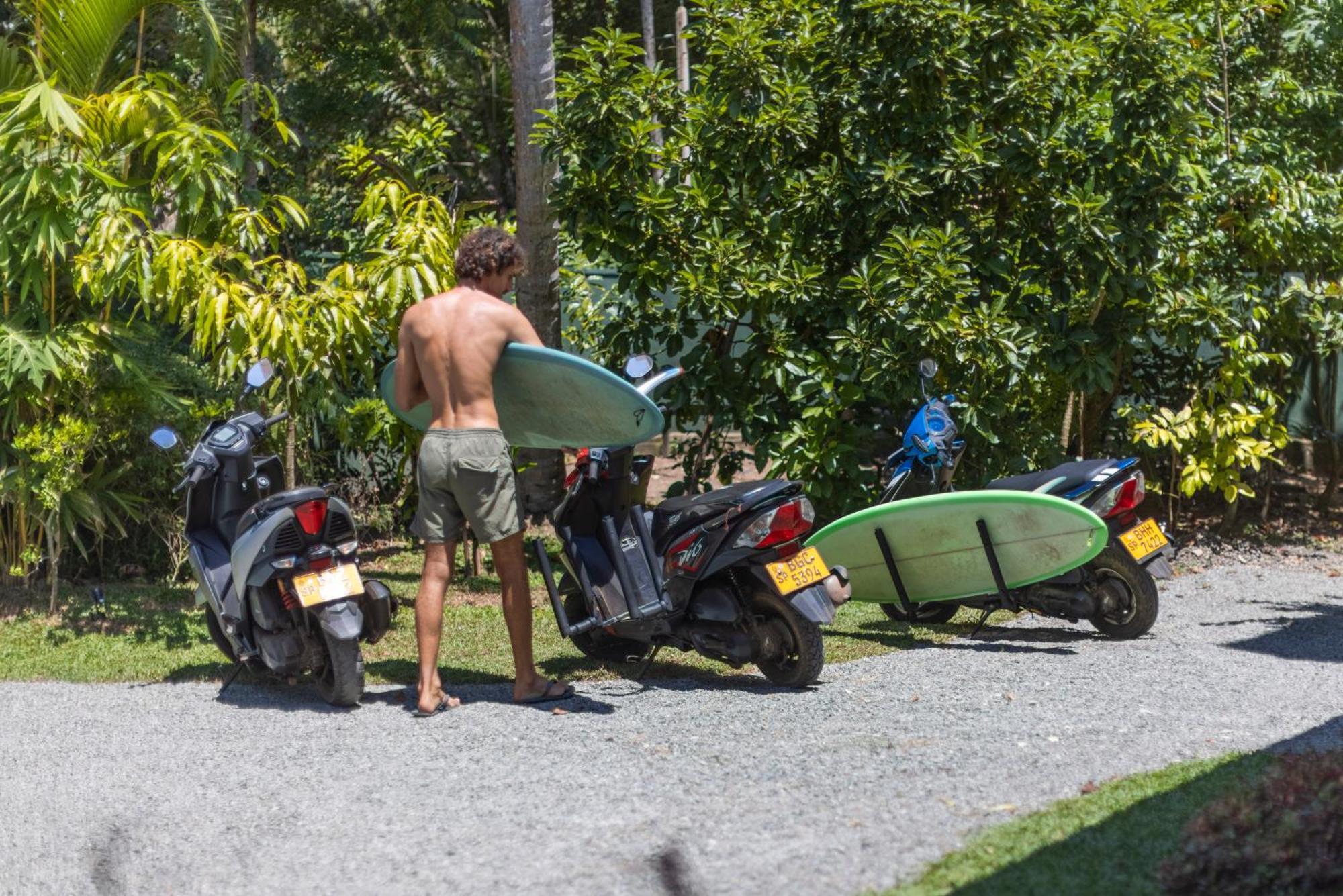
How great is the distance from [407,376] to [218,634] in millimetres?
1491

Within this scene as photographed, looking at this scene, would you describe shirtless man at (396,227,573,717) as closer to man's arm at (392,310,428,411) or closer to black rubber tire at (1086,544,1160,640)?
man's arm at (392,310,428,411)

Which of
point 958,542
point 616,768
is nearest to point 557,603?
point 616,768

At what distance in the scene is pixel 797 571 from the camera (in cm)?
652

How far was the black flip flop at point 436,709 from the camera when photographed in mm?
6160

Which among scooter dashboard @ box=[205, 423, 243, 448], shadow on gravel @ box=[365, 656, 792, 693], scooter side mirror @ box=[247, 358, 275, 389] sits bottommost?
shadow on gravel @ box=[365, 656, 792, 693]

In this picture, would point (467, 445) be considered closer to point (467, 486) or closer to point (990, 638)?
point (467, 486)

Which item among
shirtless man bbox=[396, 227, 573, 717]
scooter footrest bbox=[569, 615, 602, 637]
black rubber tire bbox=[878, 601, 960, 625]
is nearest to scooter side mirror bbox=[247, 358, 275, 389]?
shirtless man bbox=[396, 227, 573, 717]

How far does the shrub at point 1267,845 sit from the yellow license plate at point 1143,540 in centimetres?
334

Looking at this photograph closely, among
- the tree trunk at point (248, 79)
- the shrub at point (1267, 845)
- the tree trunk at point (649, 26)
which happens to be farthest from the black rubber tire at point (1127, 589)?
the tree trunk at point (649, 26)

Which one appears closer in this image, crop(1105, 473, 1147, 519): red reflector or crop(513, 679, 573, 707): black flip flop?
crop(513, 679, 573, 707): black flip flop

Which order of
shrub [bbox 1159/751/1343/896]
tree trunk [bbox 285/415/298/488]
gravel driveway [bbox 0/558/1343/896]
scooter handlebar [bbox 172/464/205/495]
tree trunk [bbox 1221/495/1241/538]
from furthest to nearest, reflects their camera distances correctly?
tree trunk [bbox 1221/495/1241/538] → tree trunk [bbox 285/415/298/488] → scooter handlebar [bbox 172/464/205/495] → gravel driveway [bbox 0/558/1343/896] → shrub [bbox 1159/751/1343/896]

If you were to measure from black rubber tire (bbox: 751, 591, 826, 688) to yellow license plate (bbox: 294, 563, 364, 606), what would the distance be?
5.54ft

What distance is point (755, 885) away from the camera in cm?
414

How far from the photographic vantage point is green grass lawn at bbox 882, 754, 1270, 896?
13.3ft
